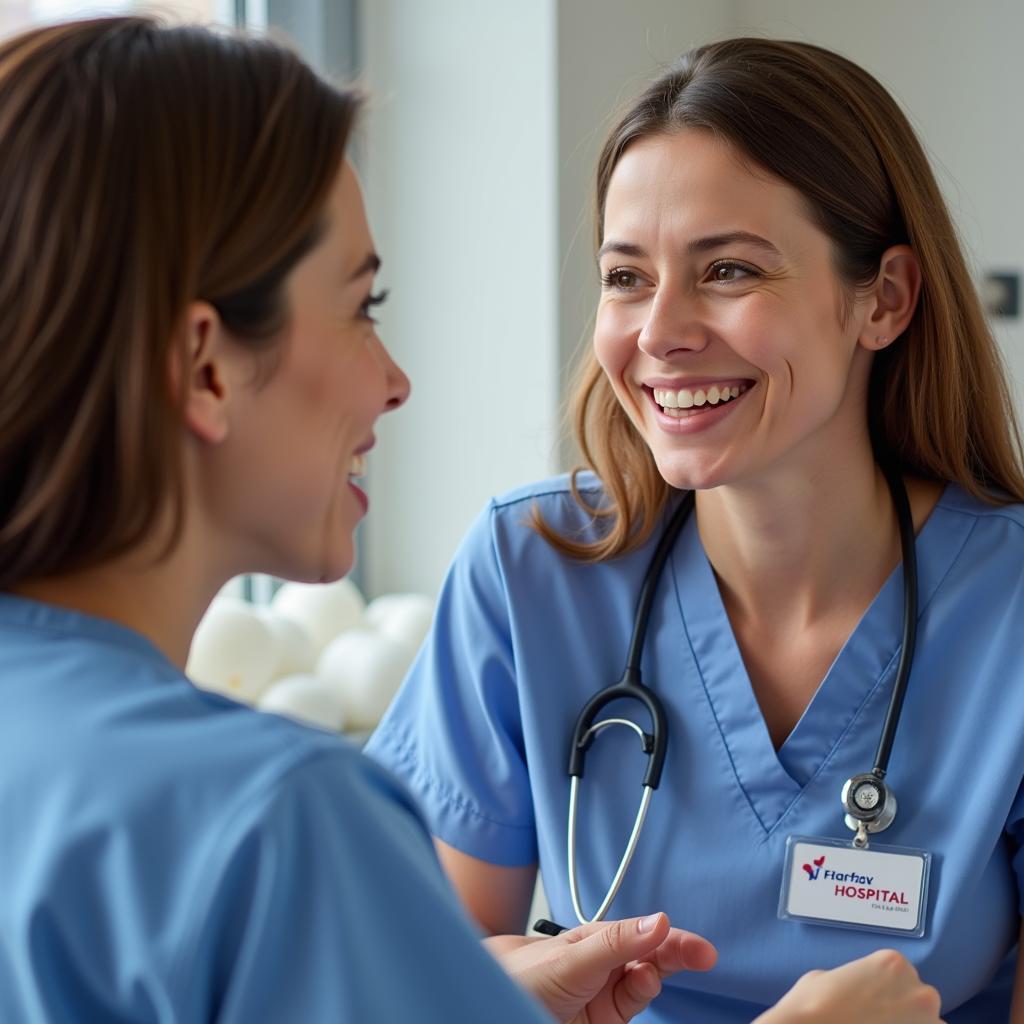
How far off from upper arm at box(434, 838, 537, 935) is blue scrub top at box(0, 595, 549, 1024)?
2.49 ft

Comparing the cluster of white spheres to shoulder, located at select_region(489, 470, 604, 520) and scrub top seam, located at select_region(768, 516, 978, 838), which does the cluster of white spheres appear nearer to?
shoulder, located at select_region(489, 470, 604, 520)

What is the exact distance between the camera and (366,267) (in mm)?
845

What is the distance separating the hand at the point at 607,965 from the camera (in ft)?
3.58

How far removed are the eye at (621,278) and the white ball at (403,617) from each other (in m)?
0.89

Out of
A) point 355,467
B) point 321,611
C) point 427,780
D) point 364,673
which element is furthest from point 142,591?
point 321,611

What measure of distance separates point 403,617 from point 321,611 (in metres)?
0.12

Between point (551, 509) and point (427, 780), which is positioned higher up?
point (551, 509)

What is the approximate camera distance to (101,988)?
647 millimetres

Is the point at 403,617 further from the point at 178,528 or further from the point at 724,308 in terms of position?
the point at 178,528

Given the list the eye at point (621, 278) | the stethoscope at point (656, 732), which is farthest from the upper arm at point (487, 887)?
the eye at point (621, 278)

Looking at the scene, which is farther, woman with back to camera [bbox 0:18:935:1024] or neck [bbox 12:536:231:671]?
neck [bbox 12:536:231:671]

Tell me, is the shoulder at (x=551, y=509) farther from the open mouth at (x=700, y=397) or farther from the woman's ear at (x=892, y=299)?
the woman's ear at (x=892, y=299)

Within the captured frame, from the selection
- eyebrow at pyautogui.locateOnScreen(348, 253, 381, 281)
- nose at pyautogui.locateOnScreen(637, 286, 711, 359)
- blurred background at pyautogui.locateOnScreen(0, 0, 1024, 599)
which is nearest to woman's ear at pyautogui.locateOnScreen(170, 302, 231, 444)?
eyebrow at pyautogui.locateOnScreen(348, 253, 381, 281)

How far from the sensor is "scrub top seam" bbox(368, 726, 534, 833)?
1423mm
